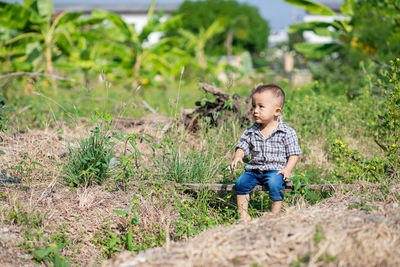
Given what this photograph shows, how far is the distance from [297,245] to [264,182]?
1.11 meters

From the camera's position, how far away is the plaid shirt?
332 cm

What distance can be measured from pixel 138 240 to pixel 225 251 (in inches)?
44.5

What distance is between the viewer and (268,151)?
3.36 meters

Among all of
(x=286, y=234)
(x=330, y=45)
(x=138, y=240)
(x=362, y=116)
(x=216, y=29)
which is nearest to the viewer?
(x=286, y=234)

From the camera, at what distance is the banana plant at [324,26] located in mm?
9930

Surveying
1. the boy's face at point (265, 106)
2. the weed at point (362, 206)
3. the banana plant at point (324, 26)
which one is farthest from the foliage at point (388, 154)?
the banana plant at point (324, 26)

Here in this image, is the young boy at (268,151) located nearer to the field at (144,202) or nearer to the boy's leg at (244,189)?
the boy's leg at (244,189)

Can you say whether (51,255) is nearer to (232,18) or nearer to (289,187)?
(289,187)

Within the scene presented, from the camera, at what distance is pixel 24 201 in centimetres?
319

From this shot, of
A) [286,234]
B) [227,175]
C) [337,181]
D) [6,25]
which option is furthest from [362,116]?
[6,25]

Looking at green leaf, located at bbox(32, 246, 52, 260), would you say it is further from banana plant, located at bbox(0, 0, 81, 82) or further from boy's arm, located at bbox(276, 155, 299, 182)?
banana plant, located at bbox(0, 0, 81, 82)

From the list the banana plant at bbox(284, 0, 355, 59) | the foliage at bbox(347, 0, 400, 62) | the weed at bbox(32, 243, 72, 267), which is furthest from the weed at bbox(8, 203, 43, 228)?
the banana plant at bbox(284, 0, 355, 59)

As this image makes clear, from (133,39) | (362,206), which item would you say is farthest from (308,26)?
(362,206)

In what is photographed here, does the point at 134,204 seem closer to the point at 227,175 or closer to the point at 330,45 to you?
the point at 227,175
